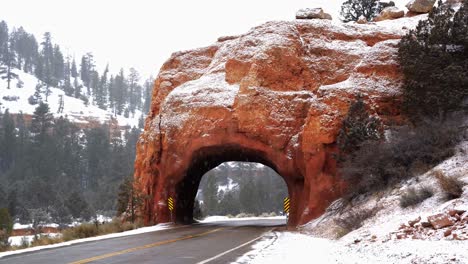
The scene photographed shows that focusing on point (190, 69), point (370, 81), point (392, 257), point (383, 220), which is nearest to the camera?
point (392, 257)

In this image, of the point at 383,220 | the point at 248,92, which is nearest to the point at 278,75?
the point at 248,92

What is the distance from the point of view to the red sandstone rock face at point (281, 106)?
954 inches

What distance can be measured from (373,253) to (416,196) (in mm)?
4050

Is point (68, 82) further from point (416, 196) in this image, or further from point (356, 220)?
point (416, 196)

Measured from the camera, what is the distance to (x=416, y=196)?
13.1 metres

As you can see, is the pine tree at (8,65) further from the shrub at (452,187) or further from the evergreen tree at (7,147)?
the shrub at (452,187)

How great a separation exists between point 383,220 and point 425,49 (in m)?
11.5

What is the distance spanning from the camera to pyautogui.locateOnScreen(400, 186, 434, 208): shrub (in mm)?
12883

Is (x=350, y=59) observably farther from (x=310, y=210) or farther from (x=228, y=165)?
(x=228, y=165)

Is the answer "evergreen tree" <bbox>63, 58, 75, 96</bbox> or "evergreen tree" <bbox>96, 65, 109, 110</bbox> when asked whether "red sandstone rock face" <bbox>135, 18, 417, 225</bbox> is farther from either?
"evergreen tree" <bbox>63, 58, 75, 96</bbox>

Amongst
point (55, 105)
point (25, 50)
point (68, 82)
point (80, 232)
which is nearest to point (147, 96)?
point (68, 82)

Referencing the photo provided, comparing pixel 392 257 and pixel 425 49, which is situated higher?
pixel 425 49

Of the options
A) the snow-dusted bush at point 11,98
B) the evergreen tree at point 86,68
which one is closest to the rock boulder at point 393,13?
the snow-dusted bush at point 11,98

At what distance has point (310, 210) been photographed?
23.4 m
